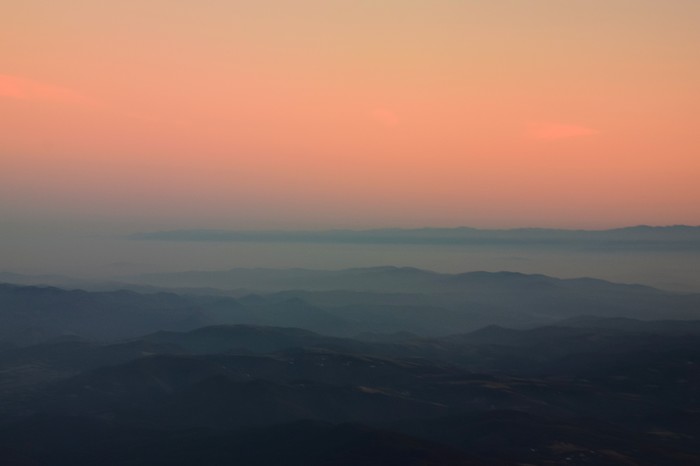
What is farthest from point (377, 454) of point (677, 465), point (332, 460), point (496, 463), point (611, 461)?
point (677, 465)

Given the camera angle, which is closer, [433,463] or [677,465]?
[433,463]

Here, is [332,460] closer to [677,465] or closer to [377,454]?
[377,454]

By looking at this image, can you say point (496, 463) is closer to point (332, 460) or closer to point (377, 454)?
point (377, 454)

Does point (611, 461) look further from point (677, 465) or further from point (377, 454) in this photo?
point (377, 454)

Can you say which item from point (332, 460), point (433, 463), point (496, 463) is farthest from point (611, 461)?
point (332, 460)

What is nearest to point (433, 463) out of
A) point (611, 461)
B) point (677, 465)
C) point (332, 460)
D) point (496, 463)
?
point (496, 463)

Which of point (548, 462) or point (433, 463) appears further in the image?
point (548, 462)
